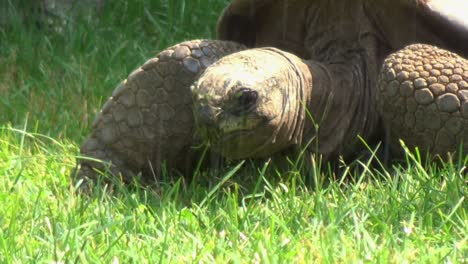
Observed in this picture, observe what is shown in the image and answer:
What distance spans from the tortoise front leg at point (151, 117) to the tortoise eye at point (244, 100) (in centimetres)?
52

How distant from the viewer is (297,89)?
131 inches

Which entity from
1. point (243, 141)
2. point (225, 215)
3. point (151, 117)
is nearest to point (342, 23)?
point (151, 117)

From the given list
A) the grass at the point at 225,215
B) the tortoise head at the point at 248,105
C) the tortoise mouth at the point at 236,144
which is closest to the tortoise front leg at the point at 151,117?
the grass at the point at 225,215

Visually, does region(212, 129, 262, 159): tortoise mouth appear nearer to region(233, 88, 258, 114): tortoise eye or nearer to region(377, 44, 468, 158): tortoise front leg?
region(233, 88, 258, 114): tortoise eye

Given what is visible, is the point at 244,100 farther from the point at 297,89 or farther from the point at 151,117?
the point at 151,117

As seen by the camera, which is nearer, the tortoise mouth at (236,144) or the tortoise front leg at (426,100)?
the tortoise mouth at (236,144)

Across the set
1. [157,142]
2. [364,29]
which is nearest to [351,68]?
[364,29]

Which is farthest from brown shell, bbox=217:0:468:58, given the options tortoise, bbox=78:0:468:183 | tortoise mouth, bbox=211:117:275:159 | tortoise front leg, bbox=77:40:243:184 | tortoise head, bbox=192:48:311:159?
tortoise mouth, bbox=211:117:275:159

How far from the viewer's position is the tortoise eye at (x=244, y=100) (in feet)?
9.92

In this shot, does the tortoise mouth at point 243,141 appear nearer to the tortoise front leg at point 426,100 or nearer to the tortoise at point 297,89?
the tortoise at point 297,89

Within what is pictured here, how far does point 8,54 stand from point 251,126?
245 centimetres

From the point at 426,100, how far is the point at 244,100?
0.62 meters

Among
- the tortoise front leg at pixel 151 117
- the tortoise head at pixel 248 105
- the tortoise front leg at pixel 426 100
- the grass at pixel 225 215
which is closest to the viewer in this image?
the grass at pixel 225 215

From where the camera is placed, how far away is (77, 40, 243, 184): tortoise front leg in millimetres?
3572
